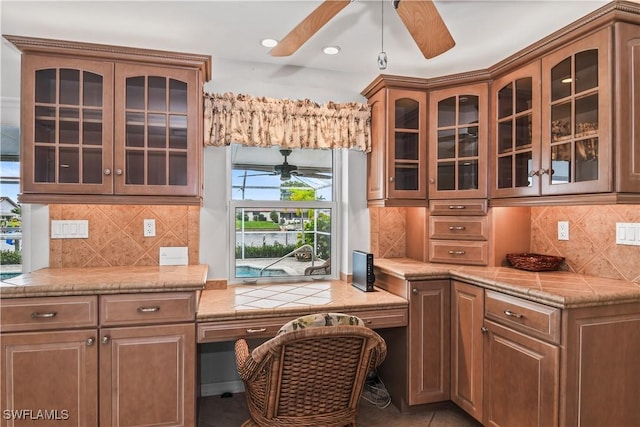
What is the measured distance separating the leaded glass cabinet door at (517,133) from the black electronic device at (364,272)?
1.00 meters

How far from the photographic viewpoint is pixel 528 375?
6.31ft

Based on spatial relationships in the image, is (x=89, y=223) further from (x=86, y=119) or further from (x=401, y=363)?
(x=401, y=363)

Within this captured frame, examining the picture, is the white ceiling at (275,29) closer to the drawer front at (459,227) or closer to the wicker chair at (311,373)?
the drawer front at (459,227)

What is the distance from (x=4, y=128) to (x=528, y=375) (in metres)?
3.59

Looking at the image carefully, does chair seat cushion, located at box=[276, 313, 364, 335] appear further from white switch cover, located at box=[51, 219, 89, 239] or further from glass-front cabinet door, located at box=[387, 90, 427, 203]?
white switch cover, located at box=[51, 219, 89, 239]

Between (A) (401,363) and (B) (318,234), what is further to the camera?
(B) (318,234)

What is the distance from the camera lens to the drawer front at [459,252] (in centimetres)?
267

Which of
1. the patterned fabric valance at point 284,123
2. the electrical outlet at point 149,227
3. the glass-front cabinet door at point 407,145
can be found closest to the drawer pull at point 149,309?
the electrical outlet at point 149,227

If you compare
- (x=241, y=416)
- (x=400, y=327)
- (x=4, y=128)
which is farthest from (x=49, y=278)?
(x=400, y=327)

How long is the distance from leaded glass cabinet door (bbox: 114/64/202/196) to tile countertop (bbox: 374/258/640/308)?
62.5 inches

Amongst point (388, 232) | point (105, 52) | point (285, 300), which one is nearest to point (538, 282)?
point (388, 232)

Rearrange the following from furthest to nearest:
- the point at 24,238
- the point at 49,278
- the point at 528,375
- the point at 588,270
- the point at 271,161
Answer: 1. the point at 271,161
2. the point at 24,238
3. the point at 588,270
4. the point at 49,278
5. the point at 528,375

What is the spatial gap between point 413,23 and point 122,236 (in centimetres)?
230

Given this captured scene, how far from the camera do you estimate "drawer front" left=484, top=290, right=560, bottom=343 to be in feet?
5.87
